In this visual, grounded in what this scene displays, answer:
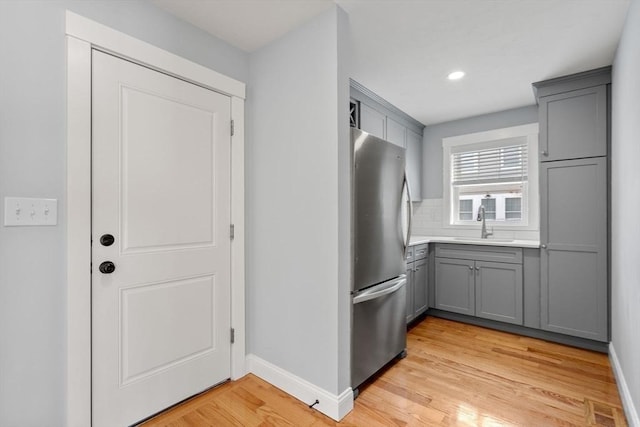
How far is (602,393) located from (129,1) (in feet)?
12.3

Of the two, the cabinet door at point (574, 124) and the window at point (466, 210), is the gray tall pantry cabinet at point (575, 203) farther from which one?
the window at point (466, 210)

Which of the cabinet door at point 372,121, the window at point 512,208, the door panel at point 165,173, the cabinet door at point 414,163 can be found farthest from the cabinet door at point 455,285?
the door panel at point 165,173

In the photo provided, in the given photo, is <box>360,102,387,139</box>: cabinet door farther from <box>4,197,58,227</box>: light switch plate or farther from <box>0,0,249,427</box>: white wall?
<box>4,197,58,227</box>: light switch plate

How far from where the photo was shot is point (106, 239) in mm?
1617

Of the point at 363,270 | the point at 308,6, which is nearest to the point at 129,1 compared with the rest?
the point at 308,6

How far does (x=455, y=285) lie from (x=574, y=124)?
6.10 ft

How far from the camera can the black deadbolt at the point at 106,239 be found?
1607 millimetres

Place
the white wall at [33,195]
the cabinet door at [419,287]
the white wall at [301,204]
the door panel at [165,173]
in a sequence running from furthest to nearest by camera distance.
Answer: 1. the cabinet door at [419,287]
2. the white wall at [301,204]
3. the door panel at [165,173]
4. the white wall at [33,195]

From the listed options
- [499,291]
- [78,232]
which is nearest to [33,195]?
[78,232]

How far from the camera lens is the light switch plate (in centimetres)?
134

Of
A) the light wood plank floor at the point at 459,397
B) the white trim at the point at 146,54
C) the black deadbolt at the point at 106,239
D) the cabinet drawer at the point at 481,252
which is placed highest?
the white trim at the point at 146,54

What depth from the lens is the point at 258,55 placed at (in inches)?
88.7

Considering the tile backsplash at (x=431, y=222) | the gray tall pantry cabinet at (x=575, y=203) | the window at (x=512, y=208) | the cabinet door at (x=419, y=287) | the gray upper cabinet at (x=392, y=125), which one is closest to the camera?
the gray tall pantry cabinet at (x=575, y=203)

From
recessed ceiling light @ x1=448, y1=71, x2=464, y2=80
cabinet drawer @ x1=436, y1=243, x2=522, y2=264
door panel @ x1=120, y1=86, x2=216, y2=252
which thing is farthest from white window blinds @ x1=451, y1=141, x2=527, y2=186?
door panel @ x1=120, y1=86, x2=216, y2=252
